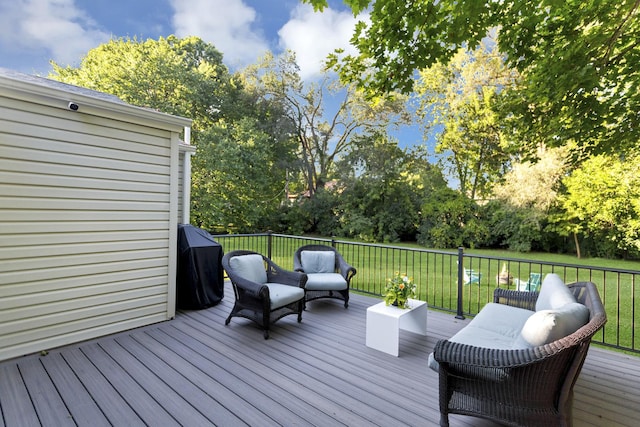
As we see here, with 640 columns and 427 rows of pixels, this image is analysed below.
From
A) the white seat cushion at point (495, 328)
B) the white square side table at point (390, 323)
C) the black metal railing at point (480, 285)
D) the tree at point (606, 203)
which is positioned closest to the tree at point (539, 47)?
the black metal railing at point (480, 285)

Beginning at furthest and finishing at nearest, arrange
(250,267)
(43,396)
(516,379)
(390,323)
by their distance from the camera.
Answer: (250,267)
(390,323)
(43,396)
(516,379)

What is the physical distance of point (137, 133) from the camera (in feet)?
11.8

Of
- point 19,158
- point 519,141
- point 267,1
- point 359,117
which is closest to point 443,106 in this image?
point 359,117

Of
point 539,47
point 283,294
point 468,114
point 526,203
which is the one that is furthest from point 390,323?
point 468,114

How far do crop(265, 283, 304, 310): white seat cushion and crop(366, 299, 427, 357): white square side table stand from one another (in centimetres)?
98

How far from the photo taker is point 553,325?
179 cm

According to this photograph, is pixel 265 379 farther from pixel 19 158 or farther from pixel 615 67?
pixel 615 67

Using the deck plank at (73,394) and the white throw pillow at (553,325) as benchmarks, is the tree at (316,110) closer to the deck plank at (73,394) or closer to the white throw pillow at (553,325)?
the deck plank at (73,394)

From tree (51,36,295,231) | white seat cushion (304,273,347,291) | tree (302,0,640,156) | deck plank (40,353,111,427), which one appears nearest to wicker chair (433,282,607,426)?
deck plank (40,353,111,427)

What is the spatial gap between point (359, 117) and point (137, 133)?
44.6 ft

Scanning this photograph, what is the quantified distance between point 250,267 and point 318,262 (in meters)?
1.25

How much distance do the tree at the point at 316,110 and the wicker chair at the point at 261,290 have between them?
12.0 meters

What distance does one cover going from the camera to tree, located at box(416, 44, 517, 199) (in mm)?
13094

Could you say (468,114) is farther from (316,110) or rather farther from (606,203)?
(316,110)
